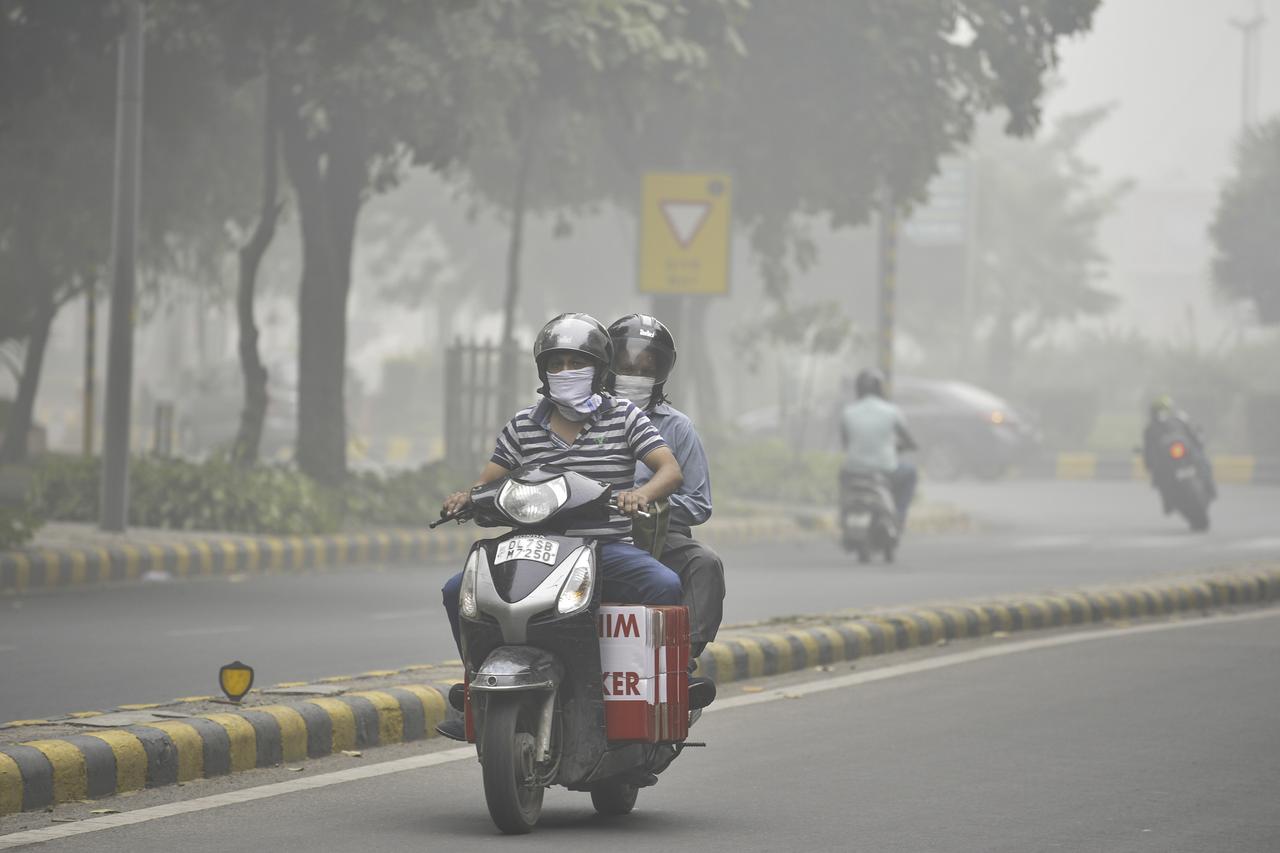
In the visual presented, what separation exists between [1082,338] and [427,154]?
39.6m

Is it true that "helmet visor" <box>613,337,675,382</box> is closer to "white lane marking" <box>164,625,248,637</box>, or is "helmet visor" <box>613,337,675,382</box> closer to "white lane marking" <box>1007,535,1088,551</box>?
"white lane marking" <box>164,625,248,637</box>

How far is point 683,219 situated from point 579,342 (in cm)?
1583

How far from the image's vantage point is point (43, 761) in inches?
286

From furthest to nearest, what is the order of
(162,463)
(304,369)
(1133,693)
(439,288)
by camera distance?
1. (439,288)
2. (304,369)
3. (162,463)
4. (1133,693)

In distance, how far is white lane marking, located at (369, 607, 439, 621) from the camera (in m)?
13.9

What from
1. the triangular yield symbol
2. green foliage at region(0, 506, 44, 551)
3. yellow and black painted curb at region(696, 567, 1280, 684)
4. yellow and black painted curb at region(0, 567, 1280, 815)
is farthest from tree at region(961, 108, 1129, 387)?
yellow and black painted curb at region(0, 567, 1280, 815)

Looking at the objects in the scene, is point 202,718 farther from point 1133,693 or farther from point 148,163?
point 148,163

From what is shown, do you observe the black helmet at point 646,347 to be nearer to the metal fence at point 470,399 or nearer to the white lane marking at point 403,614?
the white lane marking at point 403,614

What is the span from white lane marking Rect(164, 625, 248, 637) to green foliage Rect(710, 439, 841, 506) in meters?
14.0

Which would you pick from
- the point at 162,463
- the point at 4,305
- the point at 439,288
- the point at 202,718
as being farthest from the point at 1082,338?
the point at 202,718

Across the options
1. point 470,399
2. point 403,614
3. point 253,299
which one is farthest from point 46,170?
point 403,614

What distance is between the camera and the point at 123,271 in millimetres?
17703

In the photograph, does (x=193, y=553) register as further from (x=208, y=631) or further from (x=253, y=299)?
(x=253, y=299)

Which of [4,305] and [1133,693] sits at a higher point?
[4,305]
